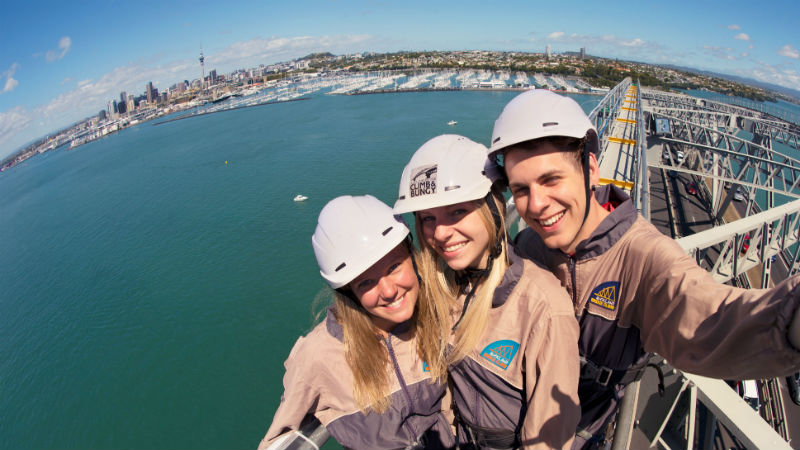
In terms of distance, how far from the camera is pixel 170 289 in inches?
739

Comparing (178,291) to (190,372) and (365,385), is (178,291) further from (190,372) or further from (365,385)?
(365,385)

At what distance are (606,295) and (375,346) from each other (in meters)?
1.23

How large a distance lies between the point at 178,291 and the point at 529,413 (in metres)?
21.2

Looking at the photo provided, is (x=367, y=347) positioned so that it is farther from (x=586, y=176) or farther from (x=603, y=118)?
(x=603, y=118)

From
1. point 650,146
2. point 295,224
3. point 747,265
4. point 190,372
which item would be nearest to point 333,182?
point 295,224

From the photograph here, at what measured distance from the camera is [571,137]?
1588 mm

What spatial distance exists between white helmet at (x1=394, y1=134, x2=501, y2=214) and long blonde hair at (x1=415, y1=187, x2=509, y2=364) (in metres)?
0.12

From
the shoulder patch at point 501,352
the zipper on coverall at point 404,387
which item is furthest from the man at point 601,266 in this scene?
the zipper on coverall at point 404,387

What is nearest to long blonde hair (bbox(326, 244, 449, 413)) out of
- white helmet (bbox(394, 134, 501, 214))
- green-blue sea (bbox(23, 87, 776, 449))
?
white helmet (bbox(394, 134, 501, 214))

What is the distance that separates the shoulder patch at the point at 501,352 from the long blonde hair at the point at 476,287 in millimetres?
74

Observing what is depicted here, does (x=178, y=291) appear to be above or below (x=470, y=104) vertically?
below

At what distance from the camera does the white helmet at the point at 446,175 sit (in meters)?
1.70

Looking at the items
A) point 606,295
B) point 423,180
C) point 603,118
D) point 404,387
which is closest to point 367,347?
point 404,387

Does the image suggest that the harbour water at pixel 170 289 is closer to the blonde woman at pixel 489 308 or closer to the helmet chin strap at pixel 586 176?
the blonde woman at pixel 489 308
